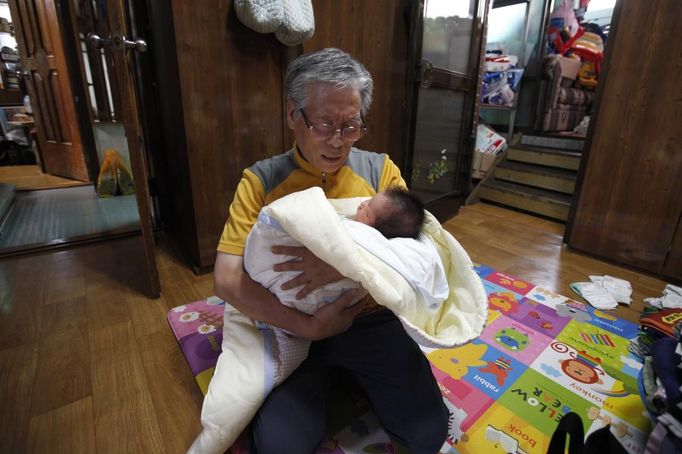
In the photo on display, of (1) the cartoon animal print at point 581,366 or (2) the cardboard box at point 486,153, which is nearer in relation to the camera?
(1) the cartoon animal print at point 581,366

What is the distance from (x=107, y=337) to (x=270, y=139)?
1215 millimetres

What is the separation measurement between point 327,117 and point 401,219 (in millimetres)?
327

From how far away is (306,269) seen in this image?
0.84 meters

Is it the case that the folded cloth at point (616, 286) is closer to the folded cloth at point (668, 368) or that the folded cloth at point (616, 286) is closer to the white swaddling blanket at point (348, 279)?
the folded cloth at point (668, 368)

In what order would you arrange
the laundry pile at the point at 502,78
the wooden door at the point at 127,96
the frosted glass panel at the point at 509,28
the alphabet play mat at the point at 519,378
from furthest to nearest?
the frosted glass panel at the point at 509,28
the laundry pile at the point at 502,78
the wooden door at the point at 127,96
the alphabet play mat at the point at 519,378

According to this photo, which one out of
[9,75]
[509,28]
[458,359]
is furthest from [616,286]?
[9,75]

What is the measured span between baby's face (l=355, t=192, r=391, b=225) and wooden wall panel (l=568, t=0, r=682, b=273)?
6.62ft

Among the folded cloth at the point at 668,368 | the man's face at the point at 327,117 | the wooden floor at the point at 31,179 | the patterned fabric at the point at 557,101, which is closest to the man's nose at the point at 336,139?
the man's face at the point at 327,117

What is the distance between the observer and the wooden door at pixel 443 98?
2.33m

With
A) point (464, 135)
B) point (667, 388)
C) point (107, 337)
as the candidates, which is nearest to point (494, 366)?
point (667, 388)

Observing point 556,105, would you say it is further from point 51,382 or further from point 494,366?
point 51,382

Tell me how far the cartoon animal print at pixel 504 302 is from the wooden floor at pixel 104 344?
0.33 meters

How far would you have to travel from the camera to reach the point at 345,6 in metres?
2.03

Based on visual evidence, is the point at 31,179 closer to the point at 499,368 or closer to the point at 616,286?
the point at 499,368
